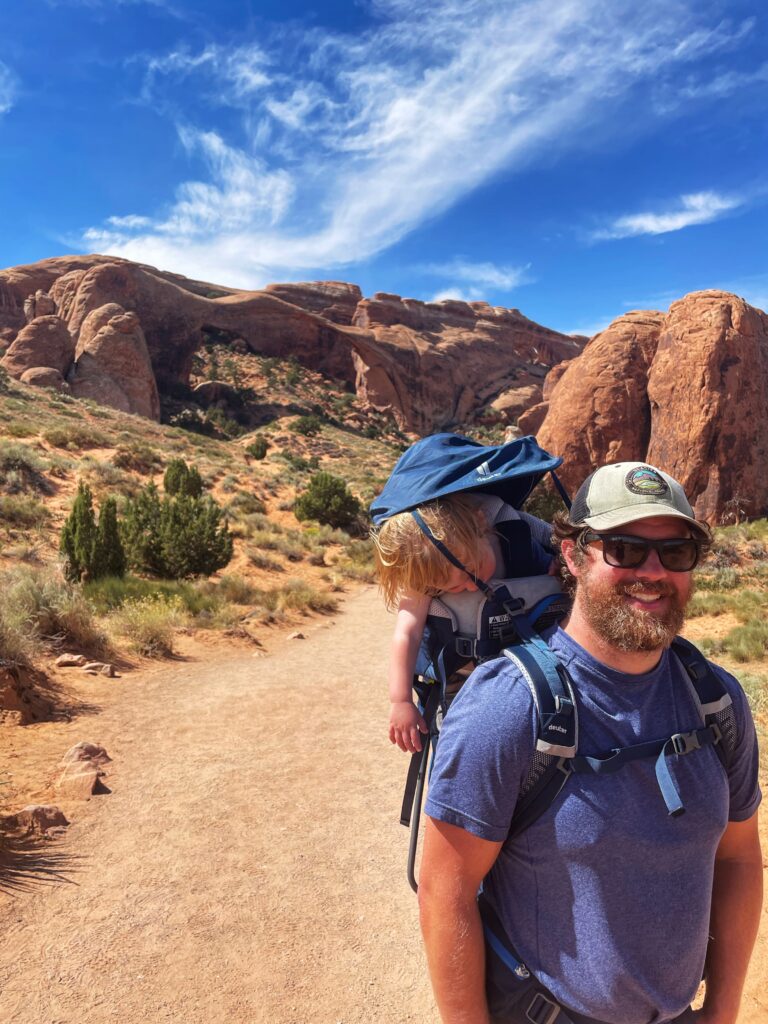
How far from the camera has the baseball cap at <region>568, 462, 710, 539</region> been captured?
1.43m

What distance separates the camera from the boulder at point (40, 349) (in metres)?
35.1

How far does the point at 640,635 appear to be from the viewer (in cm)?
135

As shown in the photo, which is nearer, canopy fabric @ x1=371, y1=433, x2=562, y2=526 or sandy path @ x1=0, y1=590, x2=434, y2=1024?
canopy fabric @ x1=371, y1=433, x2=562, y2=526

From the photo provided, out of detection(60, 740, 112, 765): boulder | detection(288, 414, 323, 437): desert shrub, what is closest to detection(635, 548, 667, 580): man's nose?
detection(60, 740, 112, 765): boulder

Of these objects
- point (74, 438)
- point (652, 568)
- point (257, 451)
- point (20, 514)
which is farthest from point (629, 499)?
point (257, 451)

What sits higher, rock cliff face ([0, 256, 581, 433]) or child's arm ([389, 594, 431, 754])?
rock cliff face ([0, 256, 581, 433])

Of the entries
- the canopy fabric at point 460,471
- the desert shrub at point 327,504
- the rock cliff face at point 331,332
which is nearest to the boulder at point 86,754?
the canopy fabric at point 460,471

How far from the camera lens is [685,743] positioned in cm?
133

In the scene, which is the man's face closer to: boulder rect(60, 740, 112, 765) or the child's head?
the child's head

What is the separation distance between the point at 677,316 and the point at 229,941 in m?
17.3

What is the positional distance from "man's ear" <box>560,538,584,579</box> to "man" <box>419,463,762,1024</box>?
0.17ft

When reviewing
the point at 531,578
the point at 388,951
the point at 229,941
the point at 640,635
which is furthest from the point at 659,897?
the point at 229,941

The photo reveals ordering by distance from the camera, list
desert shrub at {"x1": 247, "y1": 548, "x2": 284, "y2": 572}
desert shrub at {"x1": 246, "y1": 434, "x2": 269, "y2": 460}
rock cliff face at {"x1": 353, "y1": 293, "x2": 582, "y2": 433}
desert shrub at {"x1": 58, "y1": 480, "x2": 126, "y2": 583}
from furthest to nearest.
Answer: rock cliff face at {"x1": 353, "y1": 293, "x2": 582, "y2": 433} < desert shrub at {"x1": 246, "y1": 434, "x2": 269, "y2": 460} < desert shrub at {"x1": 247, "y1": 548, "x2": 284, "y2": 572} < desert shrub at {"x1": 58, "y1": 480, "x2": 126, "y2": 583}

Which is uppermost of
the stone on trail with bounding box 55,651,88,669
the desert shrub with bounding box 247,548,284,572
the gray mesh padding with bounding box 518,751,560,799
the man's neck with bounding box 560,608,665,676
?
the man's neck with bounding box 560,608,665,676
